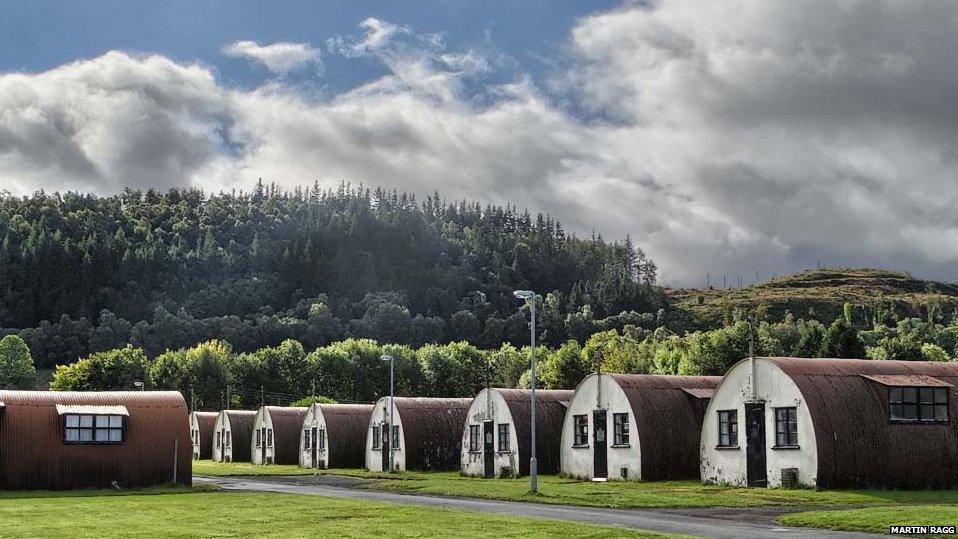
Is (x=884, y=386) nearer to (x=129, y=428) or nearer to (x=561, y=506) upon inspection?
(x=561, y=506)

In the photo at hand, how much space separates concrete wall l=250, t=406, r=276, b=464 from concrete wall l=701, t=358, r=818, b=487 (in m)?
49.6

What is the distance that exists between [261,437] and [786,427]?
192ft

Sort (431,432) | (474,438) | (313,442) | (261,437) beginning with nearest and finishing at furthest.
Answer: (474,438) → (431,432) → (313,442) → (261,437)

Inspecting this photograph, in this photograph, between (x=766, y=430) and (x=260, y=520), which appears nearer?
(x=260, y=520)

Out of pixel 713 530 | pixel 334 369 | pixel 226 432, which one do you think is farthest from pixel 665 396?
pixel 334 369

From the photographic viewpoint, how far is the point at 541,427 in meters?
63.8

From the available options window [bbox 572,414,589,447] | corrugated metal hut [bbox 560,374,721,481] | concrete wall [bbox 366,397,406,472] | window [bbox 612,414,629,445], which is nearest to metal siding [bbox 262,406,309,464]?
concrete wall [bbox 366,397,406,472]

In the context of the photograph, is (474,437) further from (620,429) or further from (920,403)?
(920,403)

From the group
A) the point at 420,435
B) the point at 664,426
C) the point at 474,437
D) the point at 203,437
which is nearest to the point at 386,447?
the point at 420,435

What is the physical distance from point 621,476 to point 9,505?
91.3ft

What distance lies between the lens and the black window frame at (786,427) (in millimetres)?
45906

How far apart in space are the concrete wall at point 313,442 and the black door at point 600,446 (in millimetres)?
29785

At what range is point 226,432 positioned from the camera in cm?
10312

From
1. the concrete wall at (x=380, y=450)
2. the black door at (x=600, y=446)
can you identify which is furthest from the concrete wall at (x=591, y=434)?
the concrete wall at (x=380, y=450)
